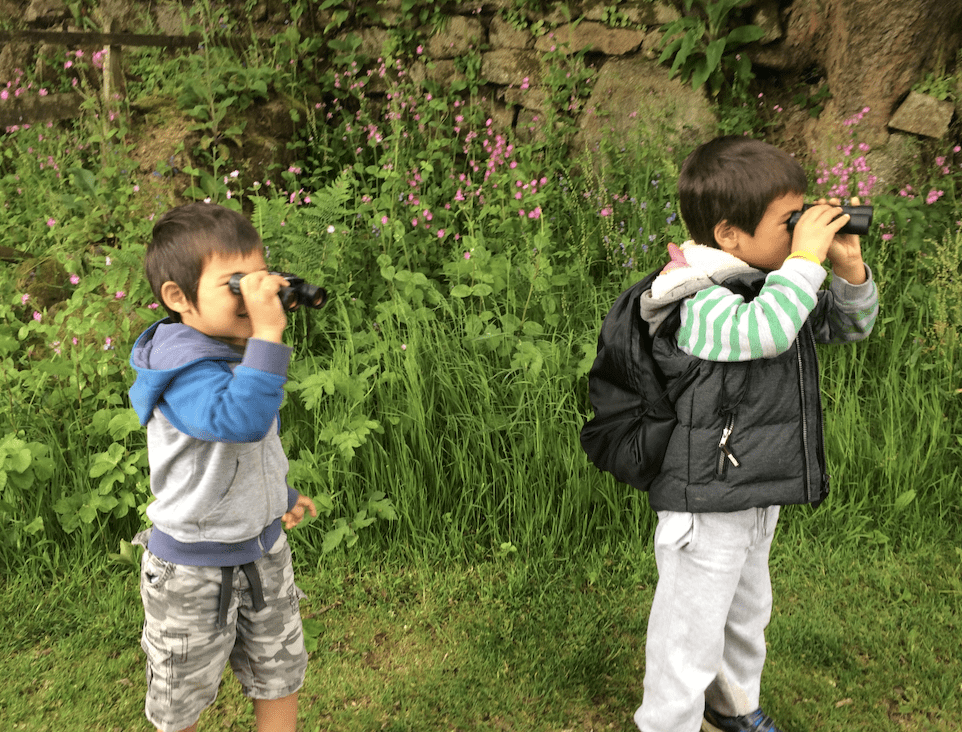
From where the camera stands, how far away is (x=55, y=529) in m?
3.12

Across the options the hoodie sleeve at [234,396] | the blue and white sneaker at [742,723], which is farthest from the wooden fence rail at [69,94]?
the blue and white sneaker at [742,723]

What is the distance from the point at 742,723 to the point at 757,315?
1.23 m

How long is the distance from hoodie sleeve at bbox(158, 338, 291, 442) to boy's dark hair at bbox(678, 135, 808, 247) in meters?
1.03

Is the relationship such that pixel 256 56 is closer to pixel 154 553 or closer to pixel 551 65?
pixel 551 65

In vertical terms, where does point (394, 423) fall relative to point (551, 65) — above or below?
below

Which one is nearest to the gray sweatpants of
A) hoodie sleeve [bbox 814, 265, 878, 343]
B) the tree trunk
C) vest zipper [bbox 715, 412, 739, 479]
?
vest zipper [bbox 715, 412, 739, 479]

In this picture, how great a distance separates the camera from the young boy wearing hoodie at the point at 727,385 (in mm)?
1813

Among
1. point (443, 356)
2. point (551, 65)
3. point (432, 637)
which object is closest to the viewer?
point (432, 637)

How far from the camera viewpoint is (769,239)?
189 centimetres

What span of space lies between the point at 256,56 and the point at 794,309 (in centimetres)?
459

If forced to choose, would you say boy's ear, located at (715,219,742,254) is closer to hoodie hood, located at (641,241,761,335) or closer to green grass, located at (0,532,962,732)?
hoodie hood, located at (641,241,761,335)

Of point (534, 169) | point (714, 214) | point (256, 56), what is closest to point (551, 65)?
point (534, 169)

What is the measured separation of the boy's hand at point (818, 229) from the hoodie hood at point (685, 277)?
0.13 meters

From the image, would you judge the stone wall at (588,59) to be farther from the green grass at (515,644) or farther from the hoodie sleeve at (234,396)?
the hoodie sleeve at (234,396)
